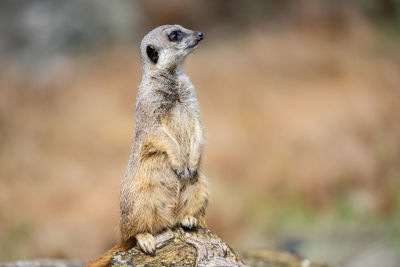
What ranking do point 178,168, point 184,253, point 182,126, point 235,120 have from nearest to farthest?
point 184,253 < point 178,168 < point 182,126 < point 235,120

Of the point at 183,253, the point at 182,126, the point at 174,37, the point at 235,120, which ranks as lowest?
the point at 183,253

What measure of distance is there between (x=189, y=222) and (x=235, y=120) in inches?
257

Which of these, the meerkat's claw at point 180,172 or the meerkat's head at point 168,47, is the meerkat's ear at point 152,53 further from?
the meerkat's claw at point 180,172

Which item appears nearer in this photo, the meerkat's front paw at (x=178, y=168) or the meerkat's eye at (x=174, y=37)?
the meerkat's front paw at (x=178, y=168)

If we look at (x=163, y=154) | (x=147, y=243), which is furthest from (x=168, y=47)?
(x=147, y=243)

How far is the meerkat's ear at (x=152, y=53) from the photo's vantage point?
3.98 metres

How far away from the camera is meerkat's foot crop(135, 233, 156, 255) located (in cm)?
360

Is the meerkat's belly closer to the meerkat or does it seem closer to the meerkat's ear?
the meerkat

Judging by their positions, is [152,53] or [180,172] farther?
[152,53]

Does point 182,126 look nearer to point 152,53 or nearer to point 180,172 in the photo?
point 180,172

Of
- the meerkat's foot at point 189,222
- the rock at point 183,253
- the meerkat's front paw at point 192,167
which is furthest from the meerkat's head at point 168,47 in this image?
the rock at point 183,253

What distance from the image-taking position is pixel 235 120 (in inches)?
402

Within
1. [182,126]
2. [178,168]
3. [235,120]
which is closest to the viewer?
[178,168]

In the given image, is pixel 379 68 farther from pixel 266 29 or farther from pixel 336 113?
pixel 266 29
